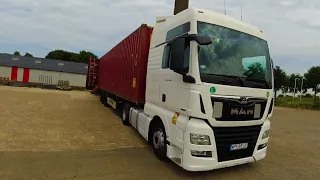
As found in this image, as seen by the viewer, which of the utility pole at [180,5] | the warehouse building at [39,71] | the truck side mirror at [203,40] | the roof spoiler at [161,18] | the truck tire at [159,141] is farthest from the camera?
the warehouse building at [39,71]

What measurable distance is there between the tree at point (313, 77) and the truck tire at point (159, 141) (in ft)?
175

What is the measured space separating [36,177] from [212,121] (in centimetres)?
310

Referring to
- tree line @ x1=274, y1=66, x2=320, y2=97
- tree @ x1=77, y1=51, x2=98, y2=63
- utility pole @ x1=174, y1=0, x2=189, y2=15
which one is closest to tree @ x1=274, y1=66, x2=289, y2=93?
tree line @ x1=274, y1=66, x2=320, y2=97

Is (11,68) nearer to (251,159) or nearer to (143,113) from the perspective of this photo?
(143,113)

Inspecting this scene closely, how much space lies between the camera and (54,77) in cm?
4572

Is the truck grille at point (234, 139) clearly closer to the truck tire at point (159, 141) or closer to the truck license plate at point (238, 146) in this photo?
the truck license plate at point (238, 146)

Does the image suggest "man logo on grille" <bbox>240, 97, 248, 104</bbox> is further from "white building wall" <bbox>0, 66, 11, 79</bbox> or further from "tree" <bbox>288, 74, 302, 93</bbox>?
"tree" <bbox>288, 74, 302, 93</bbox>

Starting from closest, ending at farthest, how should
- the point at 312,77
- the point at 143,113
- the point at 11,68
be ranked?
the point at 143,113, the point at 11,68, the point at 312,77

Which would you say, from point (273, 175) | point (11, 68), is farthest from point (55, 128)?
point (11, 68)

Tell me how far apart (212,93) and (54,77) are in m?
45.2

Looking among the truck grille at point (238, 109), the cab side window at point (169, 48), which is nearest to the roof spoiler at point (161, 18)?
the cab side window at point (169, 48)

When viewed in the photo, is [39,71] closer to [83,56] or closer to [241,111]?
[83,56]

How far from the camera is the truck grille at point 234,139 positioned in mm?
4723

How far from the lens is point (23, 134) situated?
7441 millimetres
